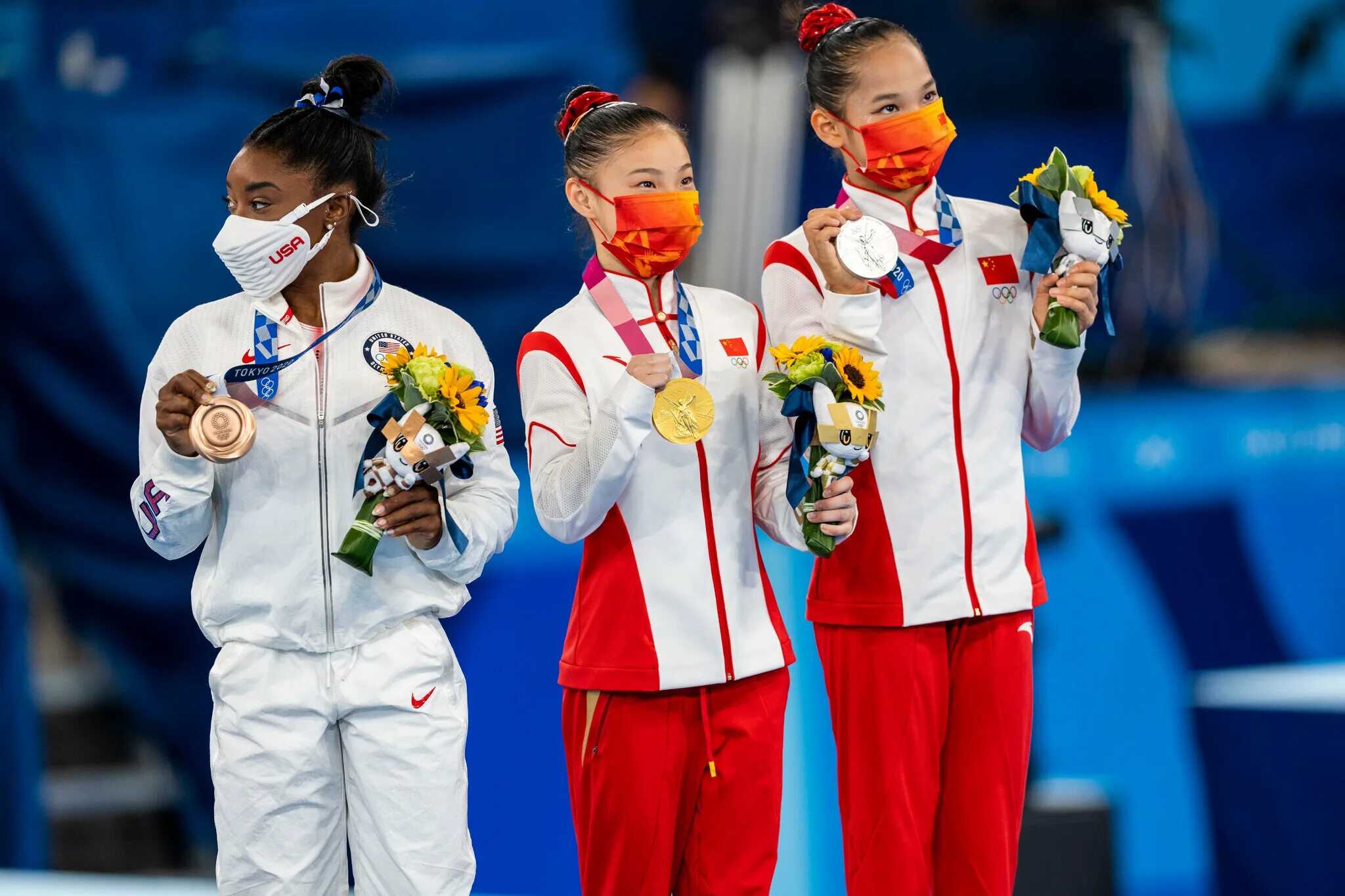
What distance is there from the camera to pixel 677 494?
8.55 ft

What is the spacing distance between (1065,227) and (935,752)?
3.29 ft

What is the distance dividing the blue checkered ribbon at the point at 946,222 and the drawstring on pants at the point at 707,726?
0.97 metres

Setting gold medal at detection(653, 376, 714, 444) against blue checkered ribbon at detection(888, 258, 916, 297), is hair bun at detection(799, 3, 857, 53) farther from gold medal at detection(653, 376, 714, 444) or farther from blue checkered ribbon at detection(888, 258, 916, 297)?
gold medal at detection(653, 376, 714, 444)

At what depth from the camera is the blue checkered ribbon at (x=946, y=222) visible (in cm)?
283

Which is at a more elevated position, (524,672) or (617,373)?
(617,373)

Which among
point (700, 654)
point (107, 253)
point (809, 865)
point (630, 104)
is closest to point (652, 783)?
point (700, 654)

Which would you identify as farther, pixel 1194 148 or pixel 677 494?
pixel 1194 148

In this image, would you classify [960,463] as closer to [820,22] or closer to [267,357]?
[820,22]

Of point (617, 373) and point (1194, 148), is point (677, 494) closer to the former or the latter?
point (617, 373)

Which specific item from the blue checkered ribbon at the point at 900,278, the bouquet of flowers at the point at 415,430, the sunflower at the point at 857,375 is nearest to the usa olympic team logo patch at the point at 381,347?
the bouquet of flowers at the point at 415,430

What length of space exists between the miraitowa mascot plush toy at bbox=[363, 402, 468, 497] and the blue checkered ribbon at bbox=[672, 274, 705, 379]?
1.43 ft

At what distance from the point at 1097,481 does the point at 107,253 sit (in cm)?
331

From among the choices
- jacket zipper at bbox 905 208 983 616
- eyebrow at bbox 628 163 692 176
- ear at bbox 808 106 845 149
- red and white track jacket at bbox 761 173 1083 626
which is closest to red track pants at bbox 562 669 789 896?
red and white track jacket at bbox 761 173 1083 626

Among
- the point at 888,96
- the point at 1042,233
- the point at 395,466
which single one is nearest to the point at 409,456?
the point at 395,466
